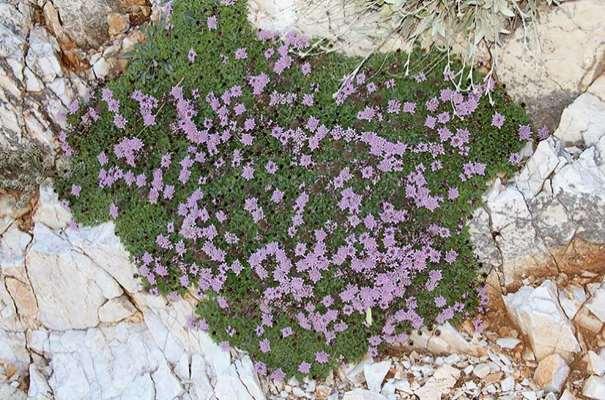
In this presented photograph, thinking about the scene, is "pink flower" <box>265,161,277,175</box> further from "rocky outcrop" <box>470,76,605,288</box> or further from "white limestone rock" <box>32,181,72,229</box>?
"white limestone rock" <box>32,181,72,229</box>

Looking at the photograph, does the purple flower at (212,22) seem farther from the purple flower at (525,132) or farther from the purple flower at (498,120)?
the purple flower at (525,132)

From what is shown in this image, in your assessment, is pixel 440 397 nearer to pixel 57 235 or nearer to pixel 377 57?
pixel 377 57

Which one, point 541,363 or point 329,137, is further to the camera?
point 329,137

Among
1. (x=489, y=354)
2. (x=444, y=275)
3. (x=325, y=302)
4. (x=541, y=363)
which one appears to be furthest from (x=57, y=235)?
(x=541, y=363)

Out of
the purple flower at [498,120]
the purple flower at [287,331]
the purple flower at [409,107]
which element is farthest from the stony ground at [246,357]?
the purple flower at [409,107]

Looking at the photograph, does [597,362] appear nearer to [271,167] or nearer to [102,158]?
[271,167]

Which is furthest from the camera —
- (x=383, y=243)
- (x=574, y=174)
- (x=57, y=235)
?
(x=57, y=235)
